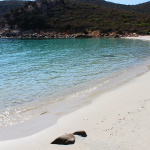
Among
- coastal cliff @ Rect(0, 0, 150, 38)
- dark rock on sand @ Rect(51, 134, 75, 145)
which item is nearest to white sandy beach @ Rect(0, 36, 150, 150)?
dark rock on sand @ Rect(51, 134, 75, 145)

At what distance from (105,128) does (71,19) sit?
82.6m

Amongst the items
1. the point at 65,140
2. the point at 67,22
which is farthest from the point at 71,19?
the point at 65,140

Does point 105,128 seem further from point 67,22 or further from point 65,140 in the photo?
point 67,22

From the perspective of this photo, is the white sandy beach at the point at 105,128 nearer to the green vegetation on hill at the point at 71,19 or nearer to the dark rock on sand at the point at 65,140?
the dark rock on sand at the point at 65,140

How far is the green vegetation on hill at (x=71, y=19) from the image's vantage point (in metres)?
72.7

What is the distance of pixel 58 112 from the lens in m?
7.76

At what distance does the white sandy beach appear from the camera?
467 centimetres

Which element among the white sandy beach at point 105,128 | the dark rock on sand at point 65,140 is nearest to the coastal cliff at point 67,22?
the white sandy beach at point 105,128

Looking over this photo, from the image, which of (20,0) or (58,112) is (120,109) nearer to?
(58,112)

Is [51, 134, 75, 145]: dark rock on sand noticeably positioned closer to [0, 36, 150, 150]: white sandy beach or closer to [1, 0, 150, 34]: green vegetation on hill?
[0, 36, 150, 150]: white sandy beach

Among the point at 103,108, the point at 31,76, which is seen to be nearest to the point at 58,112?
the point at 103,108

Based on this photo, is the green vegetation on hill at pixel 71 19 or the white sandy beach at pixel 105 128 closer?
the white sandy beach at pixel 105 128

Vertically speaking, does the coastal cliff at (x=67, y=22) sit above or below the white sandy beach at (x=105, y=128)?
above

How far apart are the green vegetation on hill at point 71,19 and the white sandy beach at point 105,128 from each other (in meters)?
63.3
